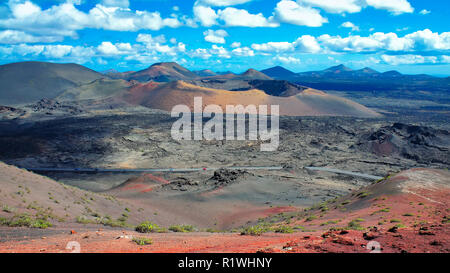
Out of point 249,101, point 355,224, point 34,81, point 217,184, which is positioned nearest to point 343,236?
point 355,224

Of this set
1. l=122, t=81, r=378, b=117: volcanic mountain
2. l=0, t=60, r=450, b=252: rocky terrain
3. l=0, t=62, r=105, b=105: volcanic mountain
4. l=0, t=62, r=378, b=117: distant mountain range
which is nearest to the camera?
l=0, t=60, r=450, b=252: rocky terrain

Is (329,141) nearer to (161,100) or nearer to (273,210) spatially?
(273,210)

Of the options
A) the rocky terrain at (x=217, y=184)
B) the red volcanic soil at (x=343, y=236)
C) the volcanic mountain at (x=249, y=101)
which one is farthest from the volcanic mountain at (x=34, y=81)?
the red volcanic soil at (x=343, y=236)

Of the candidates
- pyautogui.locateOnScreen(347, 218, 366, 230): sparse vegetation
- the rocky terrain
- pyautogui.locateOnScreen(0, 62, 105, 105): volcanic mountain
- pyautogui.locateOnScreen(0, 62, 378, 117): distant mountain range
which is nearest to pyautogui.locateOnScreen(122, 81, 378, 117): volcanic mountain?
pyautogui.locateOnScreen(0, 62, 378, 117): distant mountain range

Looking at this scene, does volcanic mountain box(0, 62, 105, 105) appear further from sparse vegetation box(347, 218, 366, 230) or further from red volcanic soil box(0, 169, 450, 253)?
sparse vegetation box(347, 218, 366, 230)

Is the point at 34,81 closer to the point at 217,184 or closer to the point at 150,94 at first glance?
the point at 150,94

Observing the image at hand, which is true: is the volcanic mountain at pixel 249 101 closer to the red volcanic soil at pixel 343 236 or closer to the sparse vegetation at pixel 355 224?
the red volcanic soil at pixel 343 236
